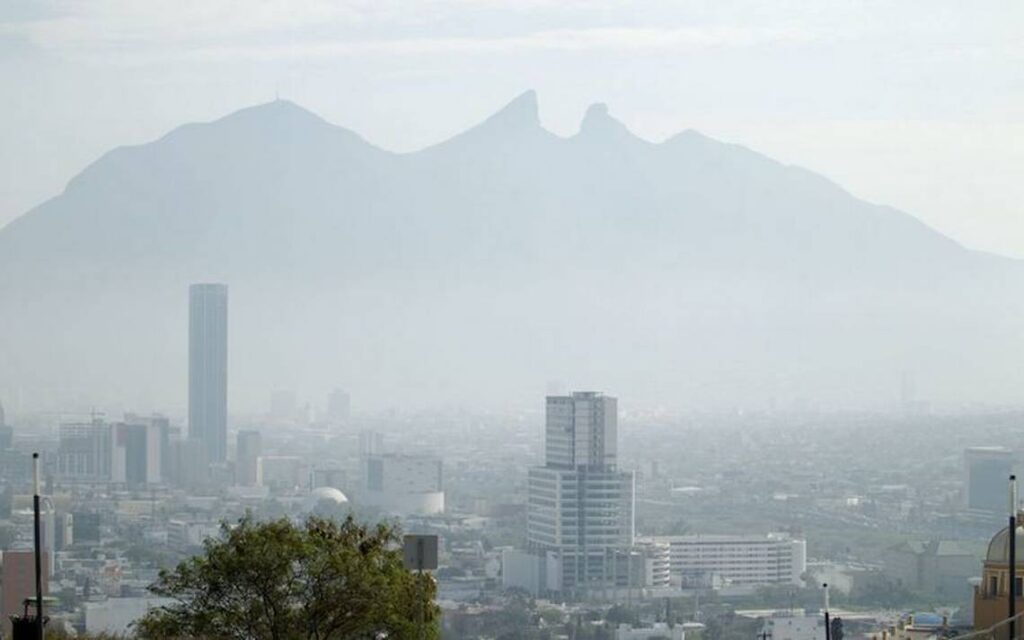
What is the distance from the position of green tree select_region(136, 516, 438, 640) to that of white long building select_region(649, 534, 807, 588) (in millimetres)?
98263

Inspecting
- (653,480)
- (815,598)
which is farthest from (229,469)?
(815,598)

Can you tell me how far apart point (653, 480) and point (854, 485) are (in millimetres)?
15367

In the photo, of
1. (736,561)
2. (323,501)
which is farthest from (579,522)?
(323,501)

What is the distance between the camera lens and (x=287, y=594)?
70.2ft

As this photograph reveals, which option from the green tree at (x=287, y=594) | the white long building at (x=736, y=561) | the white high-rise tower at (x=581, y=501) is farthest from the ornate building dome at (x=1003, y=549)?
the white high-rise tower at (x=581, y=501)

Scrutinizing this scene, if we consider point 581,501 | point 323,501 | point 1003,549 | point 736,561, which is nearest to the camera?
point 1003,549

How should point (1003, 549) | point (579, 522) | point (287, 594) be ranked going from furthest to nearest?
point (579, 522) < point (1003, 549) < point (287, 594)

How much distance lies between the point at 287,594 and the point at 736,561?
341ft

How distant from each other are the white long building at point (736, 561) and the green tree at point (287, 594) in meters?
98.3

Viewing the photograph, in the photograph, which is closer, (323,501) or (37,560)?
(37,560)

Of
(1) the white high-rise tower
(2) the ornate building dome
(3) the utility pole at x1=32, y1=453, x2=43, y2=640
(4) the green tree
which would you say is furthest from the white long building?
(3) the utility pole at x1=32, y1=453, x2=43, y2=640

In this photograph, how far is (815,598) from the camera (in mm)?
114875

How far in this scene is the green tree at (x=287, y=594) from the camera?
21.4 meters

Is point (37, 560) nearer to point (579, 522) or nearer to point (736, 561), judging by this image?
point (736, 561)
